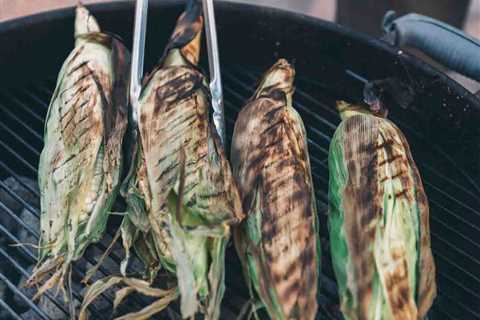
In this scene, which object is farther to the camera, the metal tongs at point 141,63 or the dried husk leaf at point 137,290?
the metal tongs at point 141,63

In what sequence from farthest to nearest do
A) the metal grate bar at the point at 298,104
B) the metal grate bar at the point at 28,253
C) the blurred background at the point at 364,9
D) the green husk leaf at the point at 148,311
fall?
the blurred background at the point at 364,9, the metal grate bar at the point at 298,104, the metal grate bar at the point at 28,253, the green husk leaf at the point at 148,311

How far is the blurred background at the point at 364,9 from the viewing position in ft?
8.95

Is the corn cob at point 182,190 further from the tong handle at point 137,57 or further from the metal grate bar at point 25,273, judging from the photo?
the metal grate bar at point 25,273

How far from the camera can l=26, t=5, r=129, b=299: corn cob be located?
142 centimetres

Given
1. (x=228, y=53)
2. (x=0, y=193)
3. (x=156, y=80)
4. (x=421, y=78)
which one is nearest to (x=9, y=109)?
(x=0, y=193)

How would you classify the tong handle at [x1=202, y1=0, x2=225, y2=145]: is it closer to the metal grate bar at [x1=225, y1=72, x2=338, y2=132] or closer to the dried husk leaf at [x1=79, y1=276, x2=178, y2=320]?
the metal grate bar at [x1=225, y1=72, x2=338, y2=132]

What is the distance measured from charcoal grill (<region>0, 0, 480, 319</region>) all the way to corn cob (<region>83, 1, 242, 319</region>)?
7.3 inches

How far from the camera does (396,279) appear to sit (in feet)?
4.27

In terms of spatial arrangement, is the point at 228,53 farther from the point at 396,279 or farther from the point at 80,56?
the point at 396,279

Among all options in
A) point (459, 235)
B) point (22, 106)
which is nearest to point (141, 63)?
point (22, 106)

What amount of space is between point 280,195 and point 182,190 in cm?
25

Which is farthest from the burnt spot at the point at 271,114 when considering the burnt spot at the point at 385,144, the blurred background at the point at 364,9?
the blurred background at the point at 364,9

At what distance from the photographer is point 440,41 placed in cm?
173

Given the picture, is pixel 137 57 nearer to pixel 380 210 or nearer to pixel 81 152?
pixel 81 152
